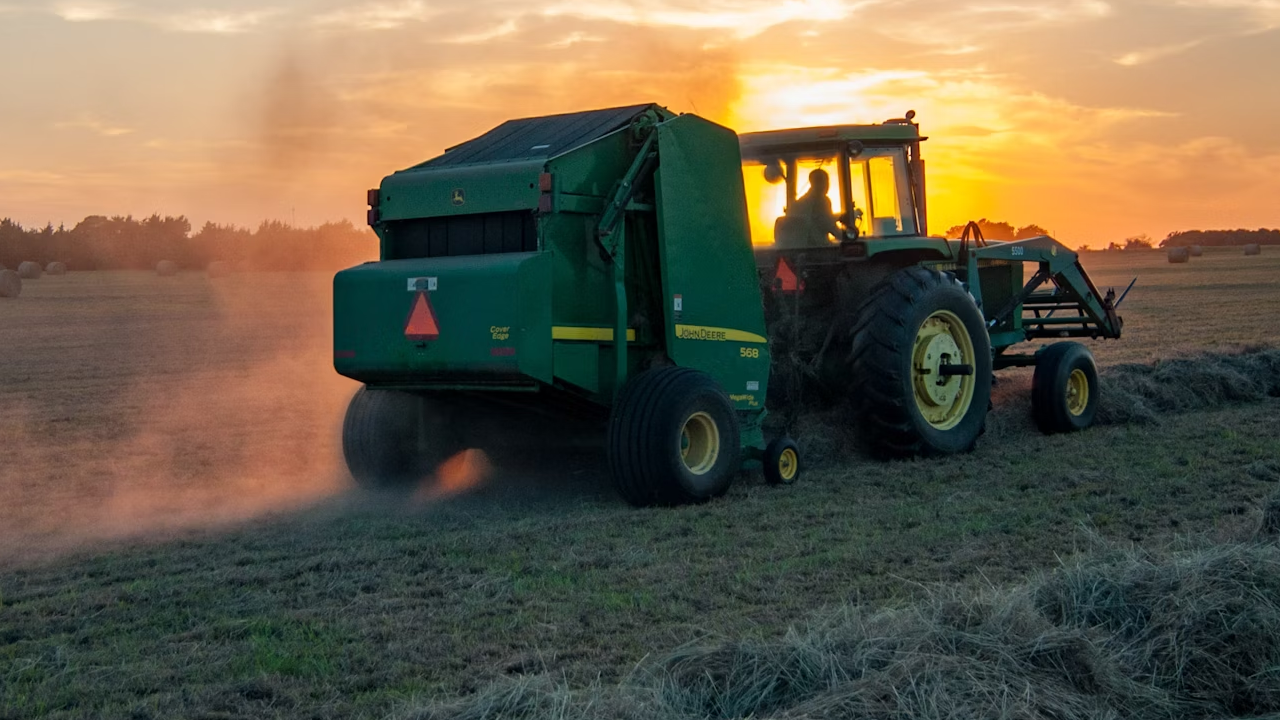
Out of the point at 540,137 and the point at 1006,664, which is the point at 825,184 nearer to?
Answer: the point at 540,137

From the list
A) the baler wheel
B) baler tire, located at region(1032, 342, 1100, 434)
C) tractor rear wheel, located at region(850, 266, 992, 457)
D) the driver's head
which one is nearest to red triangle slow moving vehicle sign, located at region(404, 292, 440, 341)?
the baler wheel

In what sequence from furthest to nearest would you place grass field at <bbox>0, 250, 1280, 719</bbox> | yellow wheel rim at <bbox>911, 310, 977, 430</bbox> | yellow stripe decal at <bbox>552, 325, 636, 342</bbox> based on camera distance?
yellow wheel rim at <bbox>911, 310, 977, 430</bbox> < yellow stripe decal at <bbox>552, 325, 636, 342</bbox> < grass field at <bbox>0, 250, 1280, 719</bbox>

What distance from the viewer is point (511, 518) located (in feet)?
27.7

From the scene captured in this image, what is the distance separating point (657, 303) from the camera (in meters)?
9.21

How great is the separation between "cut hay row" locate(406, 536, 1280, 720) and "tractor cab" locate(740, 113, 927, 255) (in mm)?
5581

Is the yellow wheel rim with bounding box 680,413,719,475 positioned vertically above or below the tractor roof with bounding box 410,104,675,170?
below

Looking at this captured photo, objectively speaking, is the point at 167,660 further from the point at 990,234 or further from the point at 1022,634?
the point at 990,234

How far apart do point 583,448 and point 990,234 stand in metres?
5.95

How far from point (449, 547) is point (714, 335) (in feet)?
9.31

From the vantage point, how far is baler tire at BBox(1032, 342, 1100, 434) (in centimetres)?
1212

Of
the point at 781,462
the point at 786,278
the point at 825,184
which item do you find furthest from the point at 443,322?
the point at 825,184

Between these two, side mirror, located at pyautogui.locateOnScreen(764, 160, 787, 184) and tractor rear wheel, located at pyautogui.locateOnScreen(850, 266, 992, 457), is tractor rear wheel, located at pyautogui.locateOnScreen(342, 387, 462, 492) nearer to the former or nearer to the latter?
tractor rear wheel, located at pyautogui.locateOnScreen(850, 266, 992, 457)

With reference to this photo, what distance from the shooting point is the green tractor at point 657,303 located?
332 inches

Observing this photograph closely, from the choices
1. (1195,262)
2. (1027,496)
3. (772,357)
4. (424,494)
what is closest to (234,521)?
(424,494)
